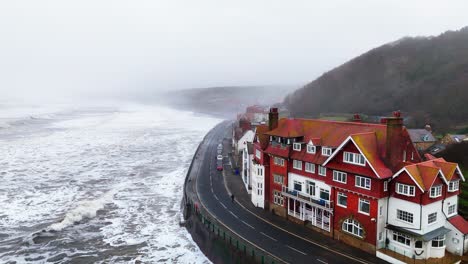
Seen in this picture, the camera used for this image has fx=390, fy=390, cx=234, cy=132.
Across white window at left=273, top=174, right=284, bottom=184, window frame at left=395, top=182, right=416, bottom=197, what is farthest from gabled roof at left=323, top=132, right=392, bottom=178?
white window at left=273, top=174, right=284, bottom=184

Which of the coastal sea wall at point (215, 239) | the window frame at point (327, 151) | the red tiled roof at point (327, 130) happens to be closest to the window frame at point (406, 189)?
the red tiled roof at point (327, 130)

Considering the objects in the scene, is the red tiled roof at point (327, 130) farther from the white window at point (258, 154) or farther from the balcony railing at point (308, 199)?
the balcony railing at point (308, 199)

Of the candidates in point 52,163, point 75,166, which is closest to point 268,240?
point 75,166

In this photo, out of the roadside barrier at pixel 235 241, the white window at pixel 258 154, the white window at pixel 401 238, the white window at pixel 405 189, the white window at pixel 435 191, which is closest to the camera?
the white window at pixel 435 191

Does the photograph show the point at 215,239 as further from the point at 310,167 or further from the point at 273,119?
the point at 273,119

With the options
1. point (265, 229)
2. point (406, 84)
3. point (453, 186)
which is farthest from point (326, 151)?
point (406, 84)

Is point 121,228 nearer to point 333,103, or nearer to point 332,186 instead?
point 332,186
